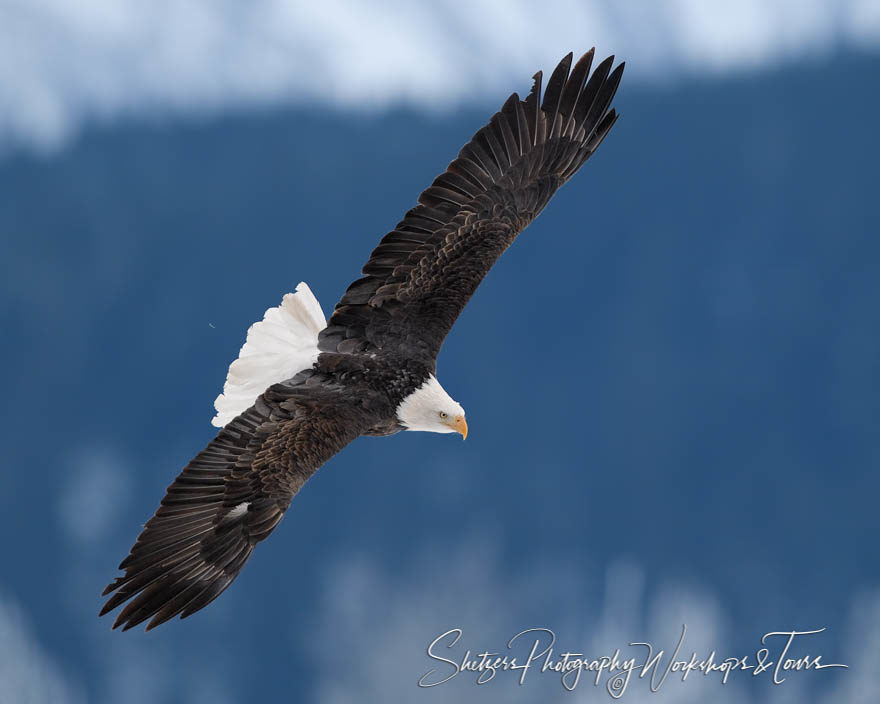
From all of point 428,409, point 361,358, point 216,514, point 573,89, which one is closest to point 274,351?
point 361,358

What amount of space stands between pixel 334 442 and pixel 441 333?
3.25 ft

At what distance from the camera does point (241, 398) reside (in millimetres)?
5965

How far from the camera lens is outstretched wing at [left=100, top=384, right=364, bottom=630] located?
516 centimetres

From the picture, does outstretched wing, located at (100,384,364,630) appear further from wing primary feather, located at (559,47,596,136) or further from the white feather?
wing primary feather, located at (559,47,596,136)

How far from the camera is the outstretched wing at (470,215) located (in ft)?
19.9

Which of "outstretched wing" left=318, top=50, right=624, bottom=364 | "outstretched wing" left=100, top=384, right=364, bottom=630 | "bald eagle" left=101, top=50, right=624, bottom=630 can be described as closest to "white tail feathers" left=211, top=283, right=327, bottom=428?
"bald eagle" left=101, top=50, right=624, bottom=630

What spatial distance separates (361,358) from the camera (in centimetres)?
589

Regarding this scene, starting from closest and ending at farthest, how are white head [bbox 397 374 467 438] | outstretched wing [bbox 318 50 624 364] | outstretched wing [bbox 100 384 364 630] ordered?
outstretched wing [bbox 100 384 364 630] → white head [bbox 397 374 467 438] → outstretched wing [bbox 318 50 624 364]

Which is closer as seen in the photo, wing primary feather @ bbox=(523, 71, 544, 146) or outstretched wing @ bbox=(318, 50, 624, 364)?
outstretched wing @ bbox=(318, 50, 624, 364)

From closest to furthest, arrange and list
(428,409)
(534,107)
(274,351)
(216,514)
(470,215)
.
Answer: (216,514) → (428,409) → (274,351) → (470,215) → (534,107)

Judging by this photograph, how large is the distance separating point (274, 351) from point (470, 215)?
1.33 metres

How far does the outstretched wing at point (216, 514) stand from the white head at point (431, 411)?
1.51ft

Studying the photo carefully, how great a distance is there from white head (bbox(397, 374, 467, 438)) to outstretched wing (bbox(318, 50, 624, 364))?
229mm

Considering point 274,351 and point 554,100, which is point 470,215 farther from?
point 274,351
